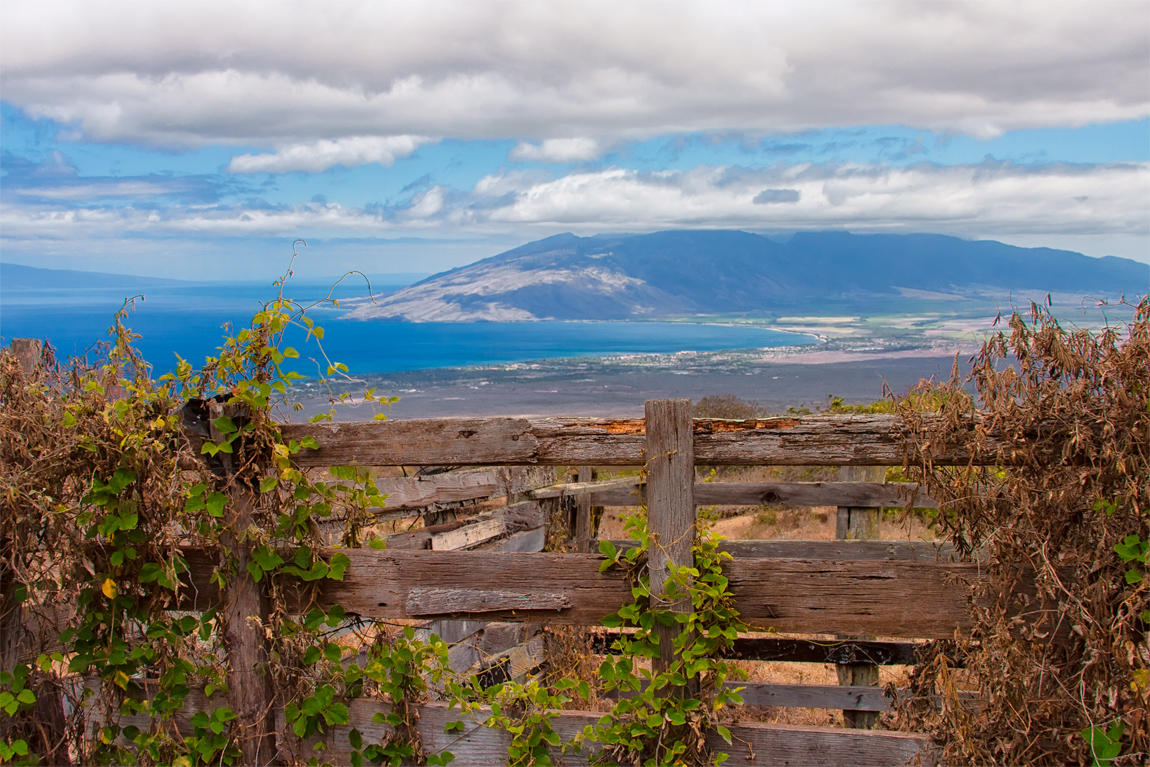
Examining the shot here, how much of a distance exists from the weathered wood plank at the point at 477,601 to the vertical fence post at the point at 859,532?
3086mm

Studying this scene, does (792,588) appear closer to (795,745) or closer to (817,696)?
(795,745)

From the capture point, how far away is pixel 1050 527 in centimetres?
298

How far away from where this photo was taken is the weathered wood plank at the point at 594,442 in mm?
3074

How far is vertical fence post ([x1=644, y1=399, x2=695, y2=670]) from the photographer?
3.17m

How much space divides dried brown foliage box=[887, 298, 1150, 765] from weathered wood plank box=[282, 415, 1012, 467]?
13cm

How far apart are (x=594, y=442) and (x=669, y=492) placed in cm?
36

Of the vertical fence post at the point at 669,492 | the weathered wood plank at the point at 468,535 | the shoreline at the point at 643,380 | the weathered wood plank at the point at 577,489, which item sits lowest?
the shoreline at the point at 643,380

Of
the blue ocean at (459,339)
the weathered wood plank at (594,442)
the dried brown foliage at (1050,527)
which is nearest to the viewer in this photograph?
the dried brown foliage at (1050,527)

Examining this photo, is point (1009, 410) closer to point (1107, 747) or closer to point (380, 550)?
point (1107, 747)

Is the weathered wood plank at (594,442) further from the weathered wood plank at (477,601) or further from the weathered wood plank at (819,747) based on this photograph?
the weathered wood plank at (819,747)

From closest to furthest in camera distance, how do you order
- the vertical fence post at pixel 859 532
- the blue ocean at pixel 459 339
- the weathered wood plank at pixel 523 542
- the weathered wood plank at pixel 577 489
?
1. the vertical fence post at pixel 859 532
2. the weathered wood plank at pixel 523 542
3. the weathered wood plank at pixel 577 489
4. the blue ocean at pixel 459 339

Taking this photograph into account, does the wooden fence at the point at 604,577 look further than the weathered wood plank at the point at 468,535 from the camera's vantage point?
No

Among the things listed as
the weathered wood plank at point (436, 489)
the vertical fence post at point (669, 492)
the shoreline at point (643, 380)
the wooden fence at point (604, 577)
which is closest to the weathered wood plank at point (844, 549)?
the weathered wood plank at point (436, 489)

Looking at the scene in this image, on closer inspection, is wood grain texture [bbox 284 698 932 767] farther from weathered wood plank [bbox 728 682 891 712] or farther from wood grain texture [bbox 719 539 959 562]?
wood grain texture [bbox 719 539 959 562]
